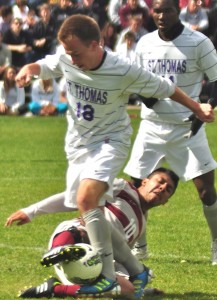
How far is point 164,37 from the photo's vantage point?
9.55 m

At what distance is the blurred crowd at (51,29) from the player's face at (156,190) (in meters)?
15.6

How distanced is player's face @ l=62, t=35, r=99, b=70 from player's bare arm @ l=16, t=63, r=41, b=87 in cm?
35

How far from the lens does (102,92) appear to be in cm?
798

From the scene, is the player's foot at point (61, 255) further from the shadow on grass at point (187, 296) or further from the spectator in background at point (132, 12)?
the spectator in background at point (132, 12)

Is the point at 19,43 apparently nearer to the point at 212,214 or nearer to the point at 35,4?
the point at 35,4

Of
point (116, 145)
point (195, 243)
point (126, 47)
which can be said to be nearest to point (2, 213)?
point (195, 243)

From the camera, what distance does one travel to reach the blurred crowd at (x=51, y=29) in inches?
989

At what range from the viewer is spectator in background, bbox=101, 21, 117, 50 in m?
25.4

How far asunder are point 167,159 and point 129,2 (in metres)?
16.9

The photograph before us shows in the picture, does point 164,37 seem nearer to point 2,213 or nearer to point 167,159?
point 167,159

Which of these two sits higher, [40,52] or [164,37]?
[164,37]

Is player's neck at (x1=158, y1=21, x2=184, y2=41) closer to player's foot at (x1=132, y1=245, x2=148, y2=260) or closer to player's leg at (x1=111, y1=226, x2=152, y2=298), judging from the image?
player's foot at (x1=132, y1=245, x2=148, y2=260)

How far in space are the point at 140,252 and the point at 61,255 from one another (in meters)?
2.51

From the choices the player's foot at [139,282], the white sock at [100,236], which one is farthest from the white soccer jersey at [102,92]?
the player's foot at [139,282]
